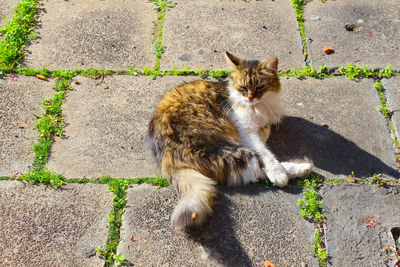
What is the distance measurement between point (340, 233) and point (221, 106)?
59.5 inches

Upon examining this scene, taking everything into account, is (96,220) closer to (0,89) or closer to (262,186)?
(262,186)

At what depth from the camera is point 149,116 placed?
407 centimetres

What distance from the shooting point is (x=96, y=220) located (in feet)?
10.6

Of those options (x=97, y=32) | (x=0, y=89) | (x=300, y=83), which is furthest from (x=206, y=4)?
(x=0, y=89)

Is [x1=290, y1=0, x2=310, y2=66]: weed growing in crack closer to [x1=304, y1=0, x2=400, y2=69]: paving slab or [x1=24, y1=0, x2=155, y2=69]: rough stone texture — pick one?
[x1=304, y1=0, x2=400, y2=69]: paving slab

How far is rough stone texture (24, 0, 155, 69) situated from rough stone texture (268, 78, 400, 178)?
1732mm

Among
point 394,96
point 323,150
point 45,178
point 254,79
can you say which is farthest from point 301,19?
point 45,178

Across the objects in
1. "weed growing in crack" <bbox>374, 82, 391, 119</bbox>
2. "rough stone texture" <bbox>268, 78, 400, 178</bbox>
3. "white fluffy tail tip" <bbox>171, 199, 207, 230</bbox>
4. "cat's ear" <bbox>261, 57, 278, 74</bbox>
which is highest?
"cat's ear" <bbox>261, 57, 278, 74</bbox>

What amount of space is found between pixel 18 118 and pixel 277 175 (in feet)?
8.57

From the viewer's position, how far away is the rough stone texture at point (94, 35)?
4668 millimetres

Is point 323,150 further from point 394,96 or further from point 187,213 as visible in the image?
point 187,213

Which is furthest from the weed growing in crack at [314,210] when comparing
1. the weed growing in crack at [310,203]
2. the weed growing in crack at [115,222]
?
the weed growing in crack at [115,222]

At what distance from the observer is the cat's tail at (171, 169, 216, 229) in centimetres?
289

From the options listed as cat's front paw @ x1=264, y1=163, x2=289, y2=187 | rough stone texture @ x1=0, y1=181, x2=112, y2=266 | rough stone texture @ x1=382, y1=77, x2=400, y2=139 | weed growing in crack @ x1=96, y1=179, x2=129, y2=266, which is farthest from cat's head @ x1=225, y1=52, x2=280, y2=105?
rough stone texture @ x1=0, y1=181, x2=112, y2=266
